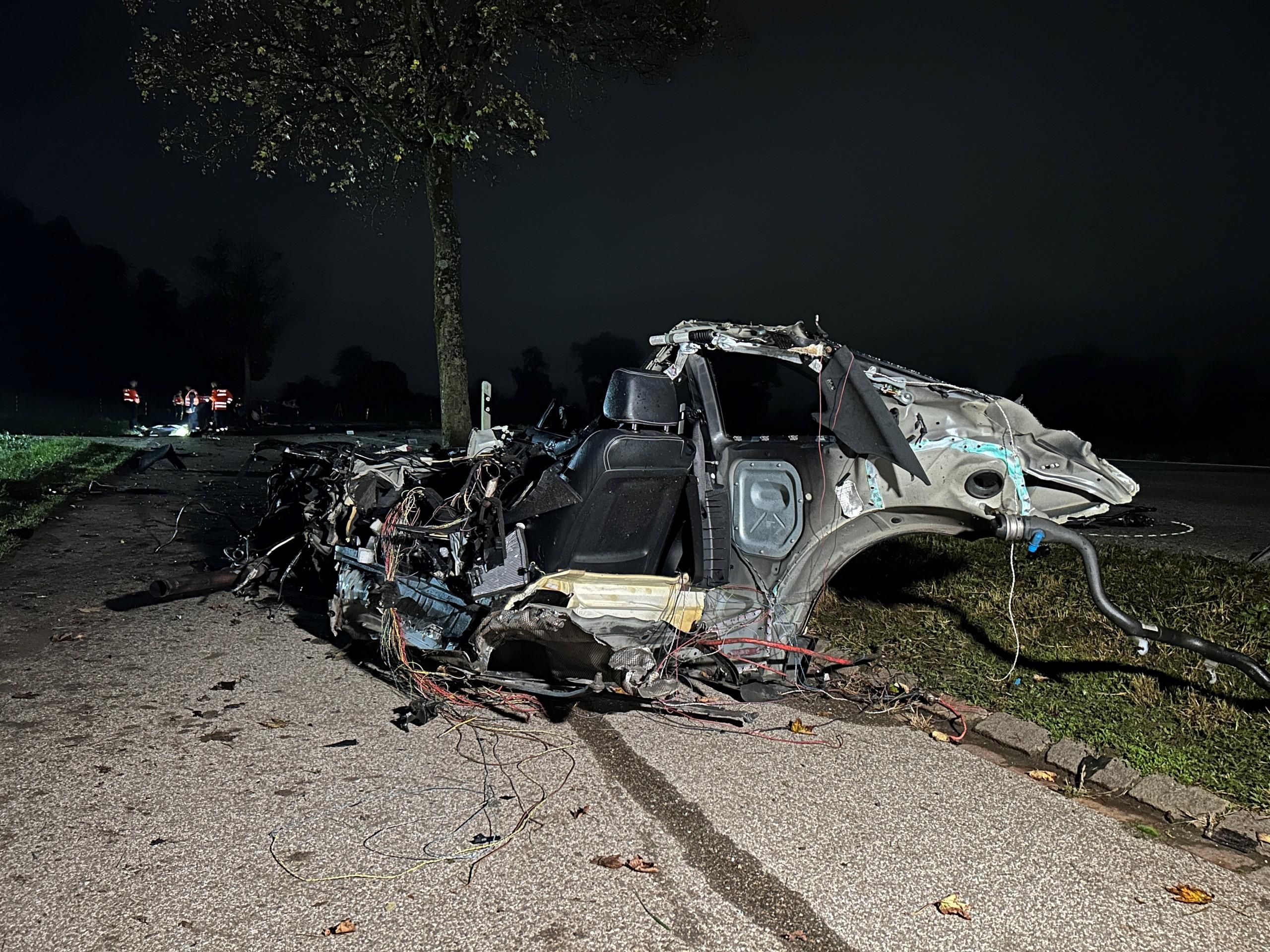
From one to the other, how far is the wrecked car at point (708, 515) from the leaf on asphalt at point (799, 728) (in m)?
0.24

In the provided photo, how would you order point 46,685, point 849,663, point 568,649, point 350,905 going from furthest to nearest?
point 849,663 < point 46,685 < point 568,649 < point 350,905

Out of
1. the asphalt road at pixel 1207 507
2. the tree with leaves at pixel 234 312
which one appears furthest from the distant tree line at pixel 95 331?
the asphalt road at pixel 1207 507

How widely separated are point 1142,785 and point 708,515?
231cm

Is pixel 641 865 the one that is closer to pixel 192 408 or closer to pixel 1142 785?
pixel 1142 785

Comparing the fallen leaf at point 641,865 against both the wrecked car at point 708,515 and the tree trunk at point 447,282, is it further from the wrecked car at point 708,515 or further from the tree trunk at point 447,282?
the tree trunk at point 447,282

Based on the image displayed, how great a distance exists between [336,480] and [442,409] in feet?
27.0

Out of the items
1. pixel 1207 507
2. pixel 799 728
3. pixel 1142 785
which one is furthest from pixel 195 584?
pixel 1207 507

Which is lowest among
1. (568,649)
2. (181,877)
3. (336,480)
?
(181,877)

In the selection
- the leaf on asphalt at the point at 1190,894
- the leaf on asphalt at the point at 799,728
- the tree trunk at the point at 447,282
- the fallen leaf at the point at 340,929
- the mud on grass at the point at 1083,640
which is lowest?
the fallen leaf at the point at 340,929

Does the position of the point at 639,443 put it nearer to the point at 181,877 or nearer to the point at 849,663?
the point at 849,663

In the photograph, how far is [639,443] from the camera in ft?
14.6

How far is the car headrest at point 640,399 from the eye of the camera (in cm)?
451

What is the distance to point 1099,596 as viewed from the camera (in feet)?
14.0

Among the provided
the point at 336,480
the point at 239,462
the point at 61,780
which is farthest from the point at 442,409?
the point at 61,780
